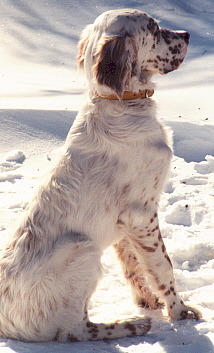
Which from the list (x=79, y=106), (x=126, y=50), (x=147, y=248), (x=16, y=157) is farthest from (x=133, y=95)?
(x=79, y=106)

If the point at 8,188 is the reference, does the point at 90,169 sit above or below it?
above

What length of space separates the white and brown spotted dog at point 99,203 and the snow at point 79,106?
0.16 m

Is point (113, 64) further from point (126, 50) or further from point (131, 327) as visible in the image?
point (131, 327)

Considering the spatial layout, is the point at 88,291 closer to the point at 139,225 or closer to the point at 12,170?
the point at 139,225

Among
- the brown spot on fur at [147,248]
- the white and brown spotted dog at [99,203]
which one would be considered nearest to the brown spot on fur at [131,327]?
the white and brown spotted dog at [99,203]

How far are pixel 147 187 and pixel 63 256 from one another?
0.66 meters

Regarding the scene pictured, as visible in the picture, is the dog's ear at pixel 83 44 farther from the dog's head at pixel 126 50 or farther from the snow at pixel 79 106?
the snow at pixel 79 106

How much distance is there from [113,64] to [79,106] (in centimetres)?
437

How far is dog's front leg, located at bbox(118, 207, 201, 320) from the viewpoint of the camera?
2.99 metres

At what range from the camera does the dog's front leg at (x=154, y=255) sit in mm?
2992

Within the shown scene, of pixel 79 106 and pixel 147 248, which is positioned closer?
pixel 147 248

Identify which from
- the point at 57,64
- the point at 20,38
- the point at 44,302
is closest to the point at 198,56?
the point at 57,64

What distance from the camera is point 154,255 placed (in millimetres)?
3055

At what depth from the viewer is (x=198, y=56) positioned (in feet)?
31.9
